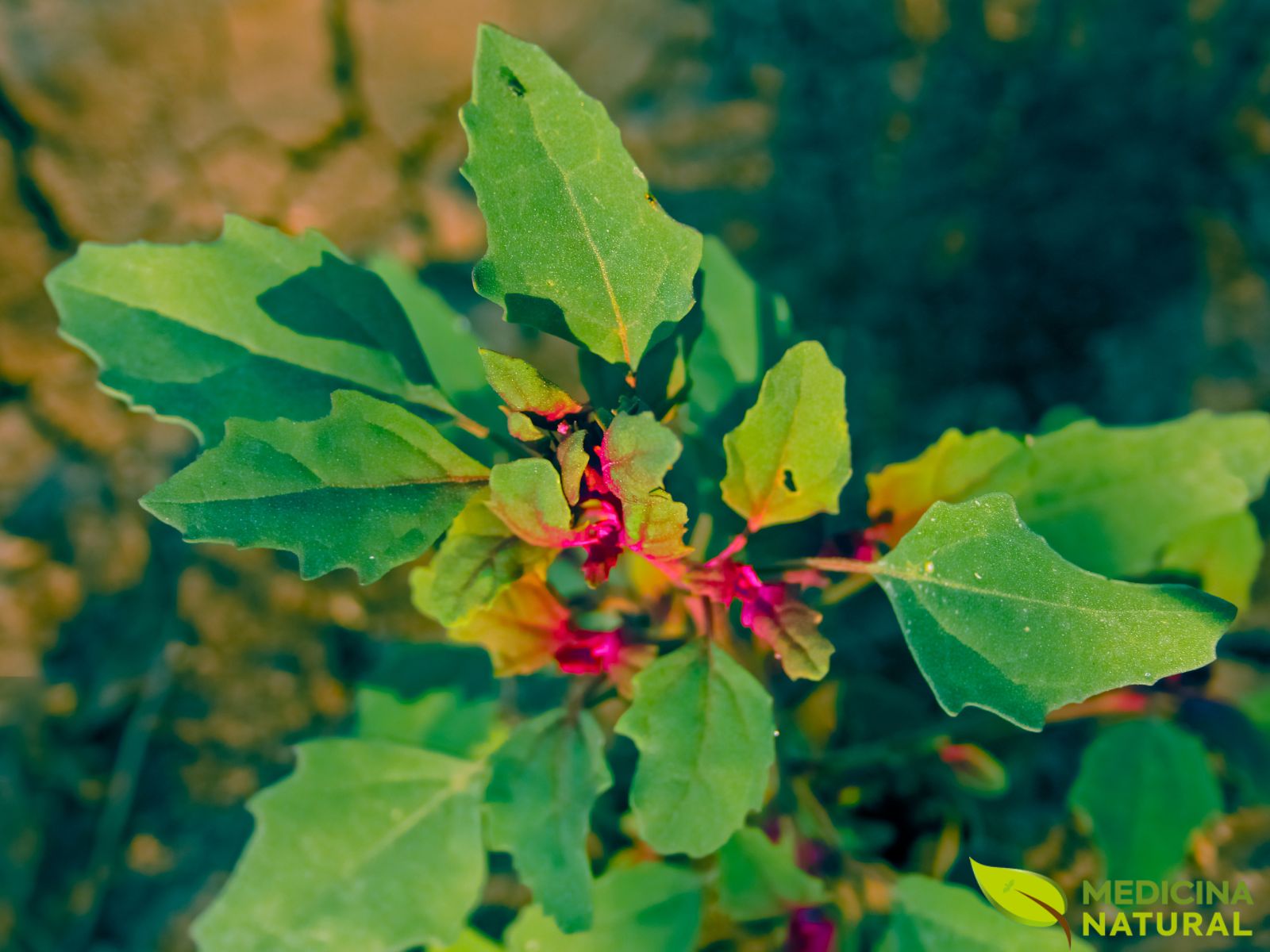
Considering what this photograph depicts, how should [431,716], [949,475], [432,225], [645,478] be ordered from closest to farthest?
[645,478]
[949,475]
[431,716]
[432,225]

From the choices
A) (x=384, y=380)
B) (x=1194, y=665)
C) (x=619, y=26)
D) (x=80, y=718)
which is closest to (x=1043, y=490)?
(x=1194, y=665)

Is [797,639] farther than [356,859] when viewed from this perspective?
No

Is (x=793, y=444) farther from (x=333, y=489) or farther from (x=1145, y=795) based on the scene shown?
(x=1145, y=795)

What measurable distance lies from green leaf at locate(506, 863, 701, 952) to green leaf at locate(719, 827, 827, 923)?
11cm

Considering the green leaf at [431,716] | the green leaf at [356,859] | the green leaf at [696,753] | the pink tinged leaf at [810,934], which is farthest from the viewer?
the green leaf at [431,716]

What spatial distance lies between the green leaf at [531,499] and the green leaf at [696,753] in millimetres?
180

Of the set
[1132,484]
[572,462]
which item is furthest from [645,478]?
[1132,484]

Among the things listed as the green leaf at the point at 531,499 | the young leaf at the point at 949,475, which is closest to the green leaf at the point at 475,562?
the green leaf at the point at 531,499

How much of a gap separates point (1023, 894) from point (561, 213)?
0.94 m

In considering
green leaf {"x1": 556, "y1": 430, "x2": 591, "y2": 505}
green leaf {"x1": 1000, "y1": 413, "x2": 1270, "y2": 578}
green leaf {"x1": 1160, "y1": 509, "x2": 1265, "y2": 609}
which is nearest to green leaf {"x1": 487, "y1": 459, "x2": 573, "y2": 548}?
green leaf {"x1": 556, "y1": 430, "x2": 591, "y2": 505}

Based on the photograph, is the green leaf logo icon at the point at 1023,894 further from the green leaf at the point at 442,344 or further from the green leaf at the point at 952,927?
the green leaf at the point at 442,344

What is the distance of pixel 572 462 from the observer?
2.69 feet

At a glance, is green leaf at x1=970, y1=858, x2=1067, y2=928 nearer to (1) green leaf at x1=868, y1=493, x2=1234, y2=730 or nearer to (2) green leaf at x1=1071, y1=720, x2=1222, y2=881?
(2) green leaf at x1=1071, y1=720, x2=1222, y2=881

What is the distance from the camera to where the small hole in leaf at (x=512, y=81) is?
82cm
